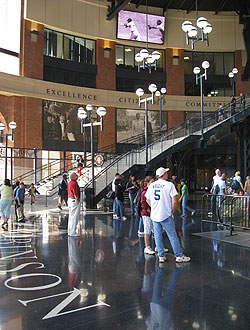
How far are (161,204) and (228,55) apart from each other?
3582cm

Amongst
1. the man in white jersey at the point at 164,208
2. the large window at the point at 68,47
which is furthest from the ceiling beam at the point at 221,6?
the man in white jersey at the point at 164,208

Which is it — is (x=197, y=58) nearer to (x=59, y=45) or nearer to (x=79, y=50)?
(x=79, y=50)

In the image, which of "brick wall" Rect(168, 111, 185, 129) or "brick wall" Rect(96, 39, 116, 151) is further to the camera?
"brick wall" Rect(168, 111, 185, 129)

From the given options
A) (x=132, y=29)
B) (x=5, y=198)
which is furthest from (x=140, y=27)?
(x=5, y=198)

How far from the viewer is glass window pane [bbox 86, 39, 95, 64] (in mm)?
34188

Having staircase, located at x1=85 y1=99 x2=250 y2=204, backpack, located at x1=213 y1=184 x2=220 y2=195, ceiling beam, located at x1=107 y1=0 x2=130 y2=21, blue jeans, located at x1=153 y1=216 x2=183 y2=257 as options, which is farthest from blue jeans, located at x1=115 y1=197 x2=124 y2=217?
ceiling beam, located at x1=107 y1=0 x2=130 y2=21

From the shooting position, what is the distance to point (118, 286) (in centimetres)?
529

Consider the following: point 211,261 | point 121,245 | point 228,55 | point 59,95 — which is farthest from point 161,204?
point 228,55

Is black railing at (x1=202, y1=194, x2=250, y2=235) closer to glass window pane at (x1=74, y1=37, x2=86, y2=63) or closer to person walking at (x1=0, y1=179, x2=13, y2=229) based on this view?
person walking at (x1=0, y1=179, x2=13, y2=229)

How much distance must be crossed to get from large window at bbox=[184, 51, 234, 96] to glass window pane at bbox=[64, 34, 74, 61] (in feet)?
42.2

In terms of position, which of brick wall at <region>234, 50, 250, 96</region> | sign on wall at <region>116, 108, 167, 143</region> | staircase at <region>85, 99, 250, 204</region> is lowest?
staircase at <region>85, 99, 250, 204</region>

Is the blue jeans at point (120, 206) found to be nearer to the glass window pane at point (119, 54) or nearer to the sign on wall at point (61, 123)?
the sign on wall at point (61, 123)

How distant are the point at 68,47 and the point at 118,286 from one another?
31220 millimetres

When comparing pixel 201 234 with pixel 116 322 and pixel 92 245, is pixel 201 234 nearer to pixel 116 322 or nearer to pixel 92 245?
pixel 92 245
